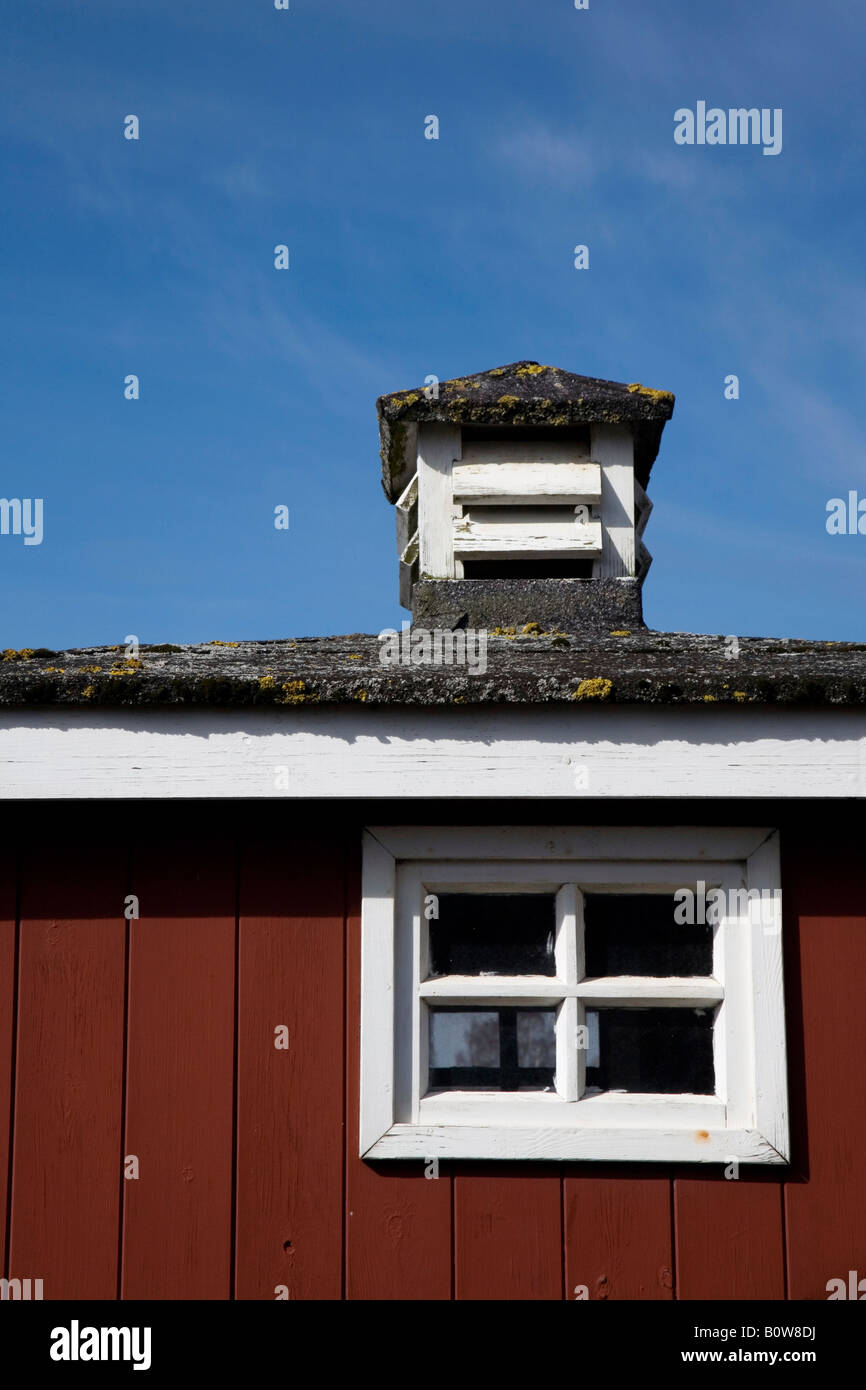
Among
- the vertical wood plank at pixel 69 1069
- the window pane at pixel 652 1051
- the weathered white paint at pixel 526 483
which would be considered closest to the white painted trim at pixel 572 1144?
the window pane at pixel 652 1051

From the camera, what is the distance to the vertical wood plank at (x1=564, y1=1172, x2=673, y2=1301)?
282 cm

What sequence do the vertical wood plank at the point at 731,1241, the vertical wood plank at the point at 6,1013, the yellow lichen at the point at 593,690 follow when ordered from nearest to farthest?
the yellow lichen at the point at 593,690
the vertical wood plank at the point at 731,1241
the vertical wood plank at the point at 6,1013

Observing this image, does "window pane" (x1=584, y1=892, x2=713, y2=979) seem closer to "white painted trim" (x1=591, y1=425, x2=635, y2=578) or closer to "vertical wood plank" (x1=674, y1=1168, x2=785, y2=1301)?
"vertical wood plank" (x1=674, y1=1168, x2=785, y2=1301)

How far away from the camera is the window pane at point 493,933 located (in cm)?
301

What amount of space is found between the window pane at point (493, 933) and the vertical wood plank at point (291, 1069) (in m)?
0.29

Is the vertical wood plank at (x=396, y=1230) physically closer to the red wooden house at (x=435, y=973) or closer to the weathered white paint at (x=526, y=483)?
the red wooden house at (x=435, y=973)

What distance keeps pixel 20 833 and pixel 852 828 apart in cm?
230

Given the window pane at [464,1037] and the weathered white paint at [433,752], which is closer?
the weathered white paint at [433,752]

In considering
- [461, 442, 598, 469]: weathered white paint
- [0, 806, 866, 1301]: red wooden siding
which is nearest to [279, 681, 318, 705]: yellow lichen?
[0, 806, 866, 1301]: red wooden siding

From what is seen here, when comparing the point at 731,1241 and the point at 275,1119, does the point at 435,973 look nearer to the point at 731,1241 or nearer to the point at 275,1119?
the point at 275,1119

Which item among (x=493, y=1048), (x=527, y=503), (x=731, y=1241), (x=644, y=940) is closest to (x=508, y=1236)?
Result: (x=493, y=1048)

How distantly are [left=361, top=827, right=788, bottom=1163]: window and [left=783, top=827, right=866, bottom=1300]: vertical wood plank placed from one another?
0.24 ft

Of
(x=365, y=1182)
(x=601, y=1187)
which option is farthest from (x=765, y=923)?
(x=365, y=1182)

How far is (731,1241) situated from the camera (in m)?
2.82
